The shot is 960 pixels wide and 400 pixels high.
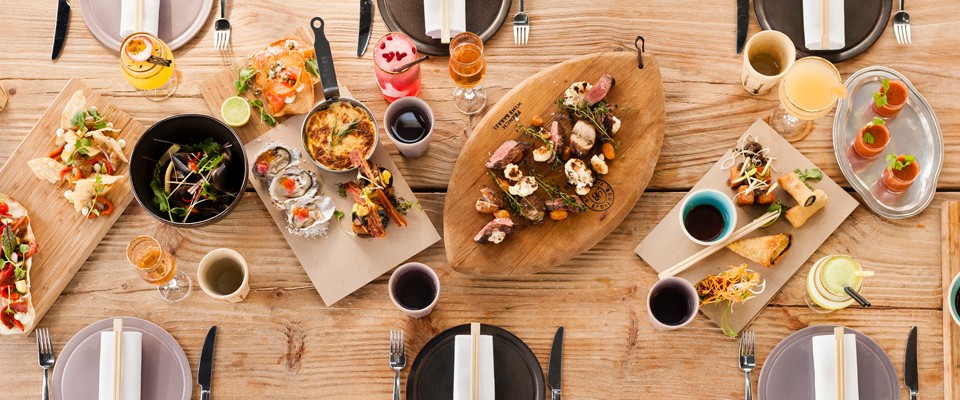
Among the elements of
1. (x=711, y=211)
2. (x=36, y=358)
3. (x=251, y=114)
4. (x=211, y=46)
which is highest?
(x=211, y=46)

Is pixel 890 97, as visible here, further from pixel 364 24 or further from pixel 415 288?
pixel 364 24

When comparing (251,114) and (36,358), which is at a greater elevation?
(251,114)

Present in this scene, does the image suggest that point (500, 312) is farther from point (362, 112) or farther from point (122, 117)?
point (122, 117)

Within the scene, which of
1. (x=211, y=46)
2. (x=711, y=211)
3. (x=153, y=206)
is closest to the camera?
(x=153, y=206)

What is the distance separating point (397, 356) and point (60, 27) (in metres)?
A: 1.67

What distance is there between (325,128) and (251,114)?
11.7 inches

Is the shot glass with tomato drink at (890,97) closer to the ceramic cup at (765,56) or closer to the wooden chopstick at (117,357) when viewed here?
the ceramic cup at (765,56)

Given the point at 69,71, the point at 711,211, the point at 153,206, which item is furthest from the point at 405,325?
the point at 69,71

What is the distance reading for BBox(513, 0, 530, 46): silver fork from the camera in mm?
2406

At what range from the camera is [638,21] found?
2.44m

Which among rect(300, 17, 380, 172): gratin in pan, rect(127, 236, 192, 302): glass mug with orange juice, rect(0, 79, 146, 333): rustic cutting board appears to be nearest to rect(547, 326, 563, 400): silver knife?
rect(300, 17, 380, 172): gratin in pan

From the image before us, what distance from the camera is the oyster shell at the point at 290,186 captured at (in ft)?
7.29

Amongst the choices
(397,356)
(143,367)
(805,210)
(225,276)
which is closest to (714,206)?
(805,210)

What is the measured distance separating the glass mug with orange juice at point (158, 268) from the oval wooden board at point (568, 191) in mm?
896
